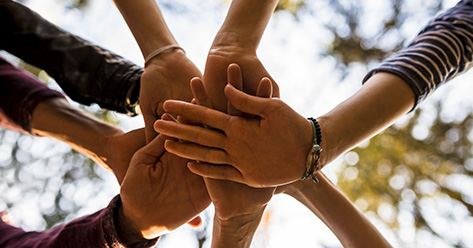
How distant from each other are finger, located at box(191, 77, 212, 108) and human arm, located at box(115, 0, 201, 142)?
0.21 m

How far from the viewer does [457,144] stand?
2.53 m

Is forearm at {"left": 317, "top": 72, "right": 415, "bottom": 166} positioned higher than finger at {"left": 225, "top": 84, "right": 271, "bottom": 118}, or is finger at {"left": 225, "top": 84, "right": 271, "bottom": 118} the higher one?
finger at {"left": 225, "top": 84, "right": 271, "bottom": 118}

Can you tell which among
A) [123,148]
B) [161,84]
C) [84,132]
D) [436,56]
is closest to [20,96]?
[84,132]

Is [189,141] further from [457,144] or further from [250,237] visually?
[457,144]

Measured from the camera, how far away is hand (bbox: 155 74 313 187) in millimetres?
957

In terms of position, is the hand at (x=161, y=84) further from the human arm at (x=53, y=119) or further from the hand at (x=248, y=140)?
the hand at (x=248, y=140)

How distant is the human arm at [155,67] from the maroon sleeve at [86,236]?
0.93 ft

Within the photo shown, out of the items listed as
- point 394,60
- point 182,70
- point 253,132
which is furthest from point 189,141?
point 394,60

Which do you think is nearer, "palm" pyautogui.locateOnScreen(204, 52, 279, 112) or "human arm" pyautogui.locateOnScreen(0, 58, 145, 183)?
"palm" pyautogui.locateOnScreen(204, 52, 279, 112)

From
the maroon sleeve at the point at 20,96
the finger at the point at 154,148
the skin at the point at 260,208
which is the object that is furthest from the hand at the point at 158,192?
the maroon sleeve at the point at 20,96

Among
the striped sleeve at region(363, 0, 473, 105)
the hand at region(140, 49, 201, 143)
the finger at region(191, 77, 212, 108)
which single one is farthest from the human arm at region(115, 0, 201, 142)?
the striped sleeve at region(363, 0, 473, 105)

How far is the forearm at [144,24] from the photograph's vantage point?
127cm

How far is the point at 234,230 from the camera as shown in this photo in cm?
110

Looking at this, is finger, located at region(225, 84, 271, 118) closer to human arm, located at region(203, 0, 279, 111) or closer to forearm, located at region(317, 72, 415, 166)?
human arm, located at region(203, 0, 279, 111)
